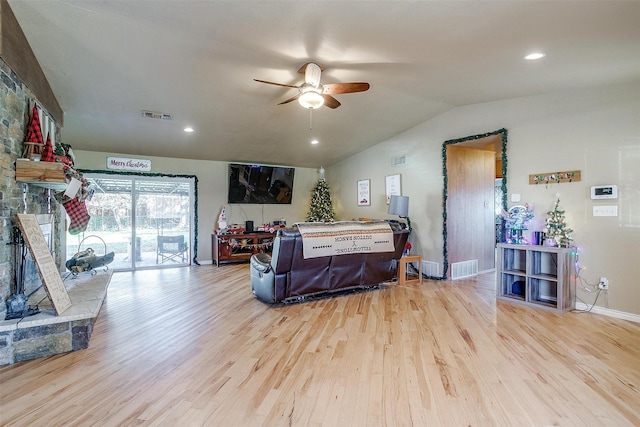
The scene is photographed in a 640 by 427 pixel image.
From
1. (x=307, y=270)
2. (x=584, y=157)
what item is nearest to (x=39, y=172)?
(x=307, y=270)

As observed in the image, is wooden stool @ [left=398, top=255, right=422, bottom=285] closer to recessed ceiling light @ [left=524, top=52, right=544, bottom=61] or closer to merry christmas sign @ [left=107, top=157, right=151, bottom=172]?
recessed ceiling light @ [left=524, top=52, right=544, bottom=61]

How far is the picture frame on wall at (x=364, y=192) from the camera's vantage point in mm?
7094

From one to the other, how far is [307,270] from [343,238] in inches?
26.1

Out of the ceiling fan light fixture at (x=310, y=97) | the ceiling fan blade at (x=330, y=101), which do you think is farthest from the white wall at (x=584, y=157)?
the ceiling fan light fixture at (x=310, y=97)

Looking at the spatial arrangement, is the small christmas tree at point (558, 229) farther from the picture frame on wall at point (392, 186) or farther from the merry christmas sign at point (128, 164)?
the merry christmas sign at point (128, 164)

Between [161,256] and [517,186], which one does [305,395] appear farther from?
[161,256]

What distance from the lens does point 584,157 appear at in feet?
12.5

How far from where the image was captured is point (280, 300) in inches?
156

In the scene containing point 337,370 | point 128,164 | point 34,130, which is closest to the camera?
point 337,370

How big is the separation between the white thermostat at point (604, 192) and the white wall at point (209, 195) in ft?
20.5

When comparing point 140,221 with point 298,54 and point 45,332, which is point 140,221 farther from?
point 298,54

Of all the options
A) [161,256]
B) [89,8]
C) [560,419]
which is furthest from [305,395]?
[161,256]

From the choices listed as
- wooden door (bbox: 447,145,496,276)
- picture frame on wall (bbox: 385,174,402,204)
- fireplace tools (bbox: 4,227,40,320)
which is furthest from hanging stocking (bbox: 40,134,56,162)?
wooden door (bbox: 447,145,496,276)

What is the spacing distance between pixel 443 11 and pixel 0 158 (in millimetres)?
3870
